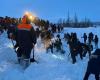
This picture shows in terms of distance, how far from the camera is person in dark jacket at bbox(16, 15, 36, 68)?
1454 centimetres

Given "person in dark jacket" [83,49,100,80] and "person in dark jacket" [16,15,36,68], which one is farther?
"person in dark jacket" [16,15,36,68]

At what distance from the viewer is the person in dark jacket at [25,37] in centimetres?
1454

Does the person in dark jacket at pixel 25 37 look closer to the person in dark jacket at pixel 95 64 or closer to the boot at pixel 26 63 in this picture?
the boot at pixel 26 63

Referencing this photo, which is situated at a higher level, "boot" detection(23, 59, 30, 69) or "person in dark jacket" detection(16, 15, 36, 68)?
"person in dark jacket" detection(16, 15, 36, 68)

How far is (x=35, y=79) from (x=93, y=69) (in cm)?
210

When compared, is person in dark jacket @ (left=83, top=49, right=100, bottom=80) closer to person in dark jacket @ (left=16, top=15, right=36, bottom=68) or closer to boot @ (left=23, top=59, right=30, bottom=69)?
boot @ (left=23, top=59, right=30, bottom=69)

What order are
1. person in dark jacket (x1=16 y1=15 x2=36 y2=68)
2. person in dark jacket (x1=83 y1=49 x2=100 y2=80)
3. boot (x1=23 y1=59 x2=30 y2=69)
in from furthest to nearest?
1. person in dark jacket (x1=16 y1=15 x2=36 y2=68)
2. boot (x1=23 y1=59 x2=30 y2=69)
3. person in dark jacket (x1=83 y1=49 x2=100 y2=80)

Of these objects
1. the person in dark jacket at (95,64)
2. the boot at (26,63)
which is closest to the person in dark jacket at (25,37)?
the boot at (26,63)

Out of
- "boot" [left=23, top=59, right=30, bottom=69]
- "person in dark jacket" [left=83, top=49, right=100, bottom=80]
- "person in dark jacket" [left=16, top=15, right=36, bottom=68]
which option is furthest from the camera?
"person in dark jacket" [left=16, top=15, right=36, bottom=68]

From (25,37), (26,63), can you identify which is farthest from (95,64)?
(25,37)

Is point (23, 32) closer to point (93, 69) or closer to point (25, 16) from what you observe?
point (25, 16)

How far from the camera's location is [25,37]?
14.6 metres

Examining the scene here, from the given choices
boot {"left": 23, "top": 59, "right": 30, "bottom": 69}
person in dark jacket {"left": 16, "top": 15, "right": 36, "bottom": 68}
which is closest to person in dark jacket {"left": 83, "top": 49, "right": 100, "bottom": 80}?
boot {"left": 23, "top": 59, "right": 30, "bottom": 69}

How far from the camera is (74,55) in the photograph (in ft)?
74.4
